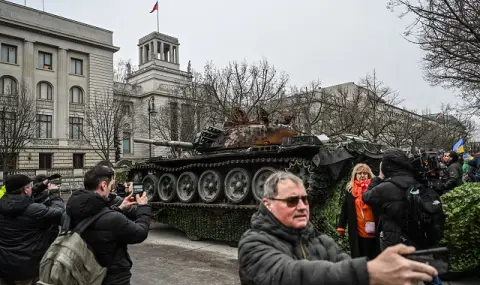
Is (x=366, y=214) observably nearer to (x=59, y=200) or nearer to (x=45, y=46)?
(x=59, y=200)

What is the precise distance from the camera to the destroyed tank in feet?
25.6

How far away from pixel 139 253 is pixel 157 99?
134ft

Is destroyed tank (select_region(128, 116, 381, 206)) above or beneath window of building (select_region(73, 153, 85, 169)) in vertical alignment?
beneath

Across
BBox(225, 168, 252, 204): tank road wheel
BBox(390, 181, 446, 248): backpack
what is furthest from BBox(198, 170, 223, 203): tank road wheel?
BBox(390, 181, 446, 248): backpack

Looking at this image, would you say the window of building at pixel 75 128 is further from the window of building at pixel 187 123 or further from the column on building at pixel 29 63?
the window of building at pixel 187 123

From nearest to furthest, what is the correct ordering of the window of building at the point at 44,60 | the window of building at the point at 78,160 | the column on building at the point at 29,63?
1. the column on building at the point at 29,63
2. the window of building at the point at 78,160
3. the window of building at the point at 44,60

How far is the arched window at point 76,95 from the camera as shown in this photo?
41.2 metres

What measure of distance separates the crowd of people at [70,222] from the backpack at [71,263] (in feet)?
0.17

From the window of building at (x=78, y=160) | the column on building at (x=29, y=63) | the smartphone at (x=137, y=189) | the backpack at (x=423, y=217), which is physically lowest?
the backpack at (x=423, y=217)

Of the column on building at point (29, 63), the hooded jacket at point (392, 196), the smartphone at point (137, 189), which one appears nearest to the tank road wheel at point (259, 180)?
the hooded jacket at point (392, 196)

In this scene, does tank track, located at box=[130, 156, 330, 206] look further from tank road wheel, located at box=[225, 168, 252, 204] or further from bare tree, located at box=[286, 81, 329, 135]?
bare tree, located at box=[286, 81, 329, 135]

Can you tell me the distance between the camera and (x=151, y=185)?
11320 mm

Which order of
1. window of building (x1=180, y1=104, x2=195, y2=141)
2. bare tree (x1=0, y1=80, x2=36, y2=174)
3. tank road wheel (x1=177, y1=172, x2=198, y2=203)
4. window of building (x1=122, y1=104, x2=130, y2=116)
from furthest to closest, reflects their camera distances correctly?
window of building (x1=122, y1=104, x2=130, y2=116) → window of building (x1=180, y1=104, x2=195, y2=141) → bare tree (x1=0, y1=80, x2=36, y2=174) → tank road wheel (x1=177, y1=172, x2=198, y2=203)

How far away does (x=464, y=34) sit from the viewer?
10.6m
